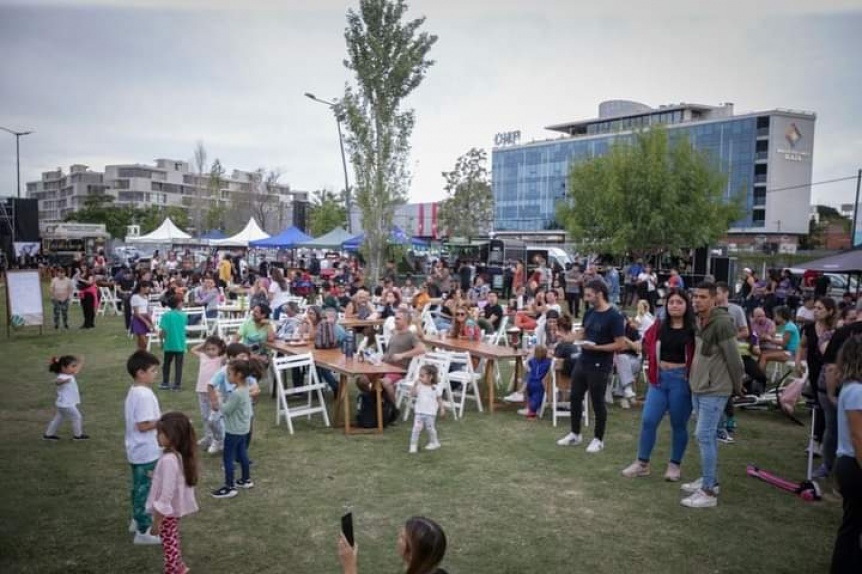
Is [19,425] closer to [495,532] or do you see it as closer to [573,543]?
[495,532]

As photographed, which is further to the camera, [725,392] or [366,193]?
[366,193]

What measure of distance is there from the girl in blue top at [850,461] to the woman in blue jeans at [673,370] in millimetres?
2096

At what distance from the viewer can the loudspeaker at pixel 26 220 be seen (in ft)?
109

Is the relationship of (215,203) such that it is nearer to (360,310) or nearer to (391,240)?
(391,240)

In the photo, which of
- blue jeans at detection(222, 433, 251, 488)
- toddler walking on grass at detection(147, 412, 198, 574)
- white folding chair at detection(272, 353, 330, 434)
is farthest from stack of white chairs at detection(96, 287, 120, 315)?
toddler walking on grass at detection(147, 412, 198, 574)

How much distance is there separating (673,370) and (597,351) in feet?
3.45

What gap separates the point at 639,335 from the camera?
32.2 feet

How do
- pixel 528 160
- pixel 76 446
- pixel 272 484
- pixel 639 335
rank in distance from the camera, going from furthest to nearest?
pixel 528 160, pixel 639 335, pixel 76 446, pixel 272 484

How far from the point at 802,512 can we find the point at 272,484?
439 centimetres

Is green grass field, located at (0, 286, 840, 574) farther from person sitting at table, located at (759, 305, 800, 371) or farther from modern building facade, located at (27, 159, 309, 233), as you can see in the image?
modern building facade, located at (27, 159, 309, 233)

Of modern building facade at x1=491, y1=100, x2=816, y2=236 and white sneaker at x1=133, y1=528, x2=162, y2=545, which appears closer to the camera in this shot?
white sneaker at x1=133, y1=528, x2=162, y2=545

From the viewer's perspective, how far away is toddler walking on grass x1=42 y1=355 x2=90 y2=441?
6410 mm

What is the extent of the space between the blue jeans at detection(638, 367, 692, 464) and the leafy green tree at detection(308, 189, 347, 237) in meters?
46.2

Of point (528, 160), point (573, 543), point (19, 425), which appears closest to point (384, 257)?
point (19, 425)
